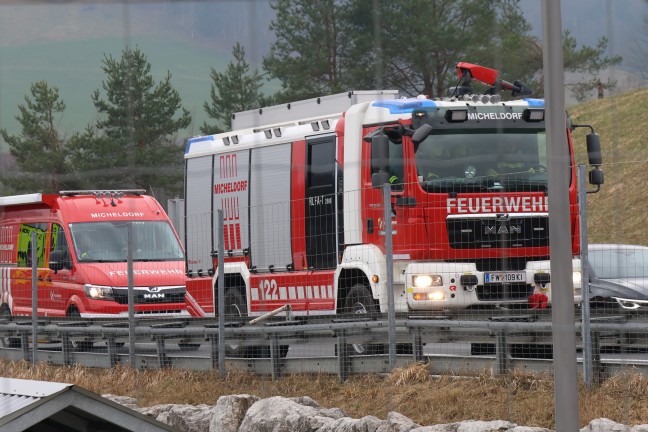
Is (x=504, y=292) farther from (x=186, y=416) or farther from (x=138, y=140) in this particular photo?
(x=138, y=140)

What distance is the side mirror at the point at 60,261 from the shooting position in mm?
15789

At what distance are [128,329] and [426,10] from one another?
234 inches

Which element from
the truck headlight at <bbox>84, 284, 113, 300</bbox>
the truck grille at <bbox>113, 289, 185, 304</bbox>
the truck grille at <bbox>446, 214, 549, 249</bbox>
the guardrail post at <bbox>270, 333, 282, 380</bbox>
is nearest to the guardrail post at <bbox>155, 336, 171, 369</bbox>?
the guardrail post at <bbox>270, 333, 282, 380</bbox>

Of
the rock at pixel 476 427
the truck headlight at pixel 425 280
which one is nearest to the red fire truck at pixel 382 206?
the truck headlight at pixel 425 280

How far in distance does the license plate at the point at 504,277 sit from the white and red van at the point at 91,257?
4.15 m

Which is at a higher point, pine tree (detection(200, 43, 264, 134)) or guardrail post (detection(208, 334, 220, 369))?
pine tree (detection(200, 43, 264, 134))

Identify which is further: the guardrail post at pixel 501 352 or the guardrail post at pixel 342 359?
the guardrail post at pixel 342 359

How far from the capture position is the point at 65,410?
3725mm

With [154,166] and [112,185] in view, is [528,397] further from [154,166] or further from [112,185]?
[112,185]

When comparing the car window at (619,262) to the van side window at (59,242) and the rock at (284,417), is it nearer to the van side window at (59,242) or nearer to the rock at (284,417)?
the rock at (284,417)

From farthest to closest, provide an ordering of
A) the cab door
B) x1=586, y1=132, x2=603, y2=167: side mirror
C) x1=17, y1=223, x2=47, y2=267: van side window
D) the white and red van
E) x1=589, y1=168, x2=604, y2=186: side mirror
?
1. x1=17, y1=223, x2=47, y2=267: van side window
2. the cab door
3. the white and red van
4. x1=589, y1=168, x2=604, y2=186: side mirror
5. x1=586, y1=132, x2=603, y2=167: side mirror

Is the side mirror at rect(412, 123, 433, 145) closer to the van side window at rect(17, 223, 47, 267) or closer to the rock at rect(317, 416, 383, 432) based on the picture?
the rock at rect(317, 416, 383, 432)

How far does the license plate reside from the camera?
11.2m

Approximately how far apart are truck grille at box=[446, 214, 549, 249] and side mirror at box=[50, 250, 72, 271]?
5853 mm
